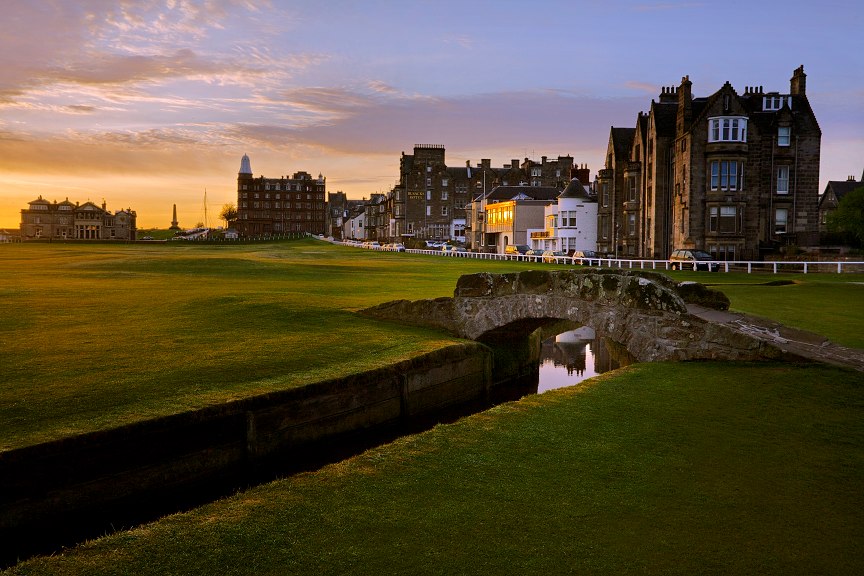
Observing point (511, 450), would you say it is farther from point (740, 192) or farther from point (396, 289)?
point (740, 192)

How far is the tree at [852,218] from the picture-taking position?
5669 cm

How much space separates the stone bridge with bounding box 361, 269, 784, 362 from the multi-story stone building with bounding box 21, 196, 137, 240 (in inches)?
7730

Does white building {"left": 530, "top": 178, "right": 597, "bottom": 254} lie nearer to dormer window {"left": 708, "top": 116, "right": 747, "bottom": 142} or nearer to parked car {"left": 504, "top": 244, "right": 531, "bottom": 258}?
parked car {"left": 504, "top": 244, "right": 531, "bottom": 258}

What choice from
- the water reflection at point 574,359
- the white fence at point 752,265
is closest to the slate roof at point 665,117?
the white fence at point 752,265

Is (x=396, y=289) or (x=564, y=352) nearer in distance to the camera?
(x=564, y=352)

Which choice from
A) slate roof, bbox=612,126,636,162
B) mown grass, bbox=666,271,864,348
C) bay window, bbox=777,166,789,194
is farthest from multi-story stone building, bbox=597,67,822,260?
mown grass, bbox=666,271,864,348

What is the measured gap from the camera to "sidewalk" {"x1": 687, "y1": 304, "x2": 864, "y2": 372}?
13219mm

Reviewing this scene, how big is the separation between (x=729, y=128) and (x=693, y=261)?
1432cm

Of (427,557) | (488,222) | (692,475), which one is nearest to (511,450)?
(692,475)

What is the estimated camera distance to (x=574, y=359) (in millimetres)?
25234

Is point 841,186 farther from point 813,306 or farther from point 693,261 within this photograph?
point 813,306

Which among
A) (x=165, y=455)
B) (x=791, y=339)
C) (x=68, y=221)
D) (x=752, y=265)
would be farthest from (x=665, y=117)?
(x=68, y=221)

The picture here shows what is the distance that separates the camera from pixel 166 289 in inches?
1146

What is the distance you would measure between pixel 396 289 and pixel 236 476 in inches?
770
